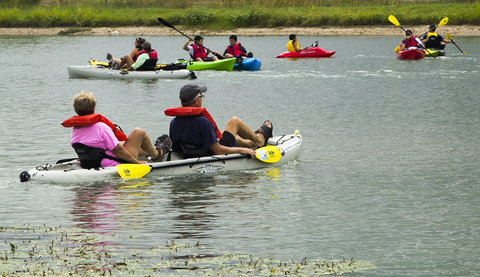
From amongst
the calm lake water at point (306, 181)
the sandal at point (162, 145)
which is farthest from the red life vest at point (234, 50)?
the sandal at point (162, 145)

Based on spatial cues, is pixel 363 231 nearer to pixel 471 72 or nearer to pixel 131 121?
pixel 131 121

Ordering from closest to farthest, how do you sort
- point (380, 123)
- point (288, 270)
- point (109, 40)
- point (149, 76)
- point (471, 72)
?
point (288, 270) < point (380, 123) < point (149, 76) < point (471, 72) < point (109, 40)

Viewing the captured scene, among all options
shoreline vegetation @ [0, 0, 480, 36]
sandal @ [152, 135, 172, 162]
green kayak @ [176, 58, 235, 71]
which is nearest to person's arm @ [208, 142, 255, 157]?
sandal @ [152, 135, 172, 162]

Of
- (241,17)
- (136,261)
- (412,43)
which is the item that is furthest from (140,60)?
(241,17)

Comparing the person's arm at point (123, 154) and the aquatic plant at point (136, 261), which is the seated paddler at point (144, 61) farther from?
the aquatic plant at point (136, 261)

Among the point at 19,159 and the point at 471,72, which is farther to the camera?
the point at 471,72

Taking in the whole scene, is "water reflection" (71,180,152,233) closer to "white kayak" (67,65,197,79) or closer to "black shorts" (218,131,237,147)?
"black shorts" (218,131,237,147)

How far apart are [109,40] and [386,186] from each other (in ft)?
126

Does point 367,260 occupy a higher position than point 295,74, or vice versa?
point 367,260

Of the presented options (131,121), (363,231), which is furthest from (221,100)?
(363,231)

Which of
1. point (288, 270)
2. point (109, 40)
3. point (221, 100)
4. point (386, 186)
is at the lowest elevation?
point (109, 40)

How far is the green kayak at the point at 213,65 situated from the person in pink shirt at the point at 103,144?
16.3 m

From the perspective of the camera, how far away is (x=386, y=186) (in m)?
10.7

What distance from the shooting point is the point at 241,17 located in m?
49.3
